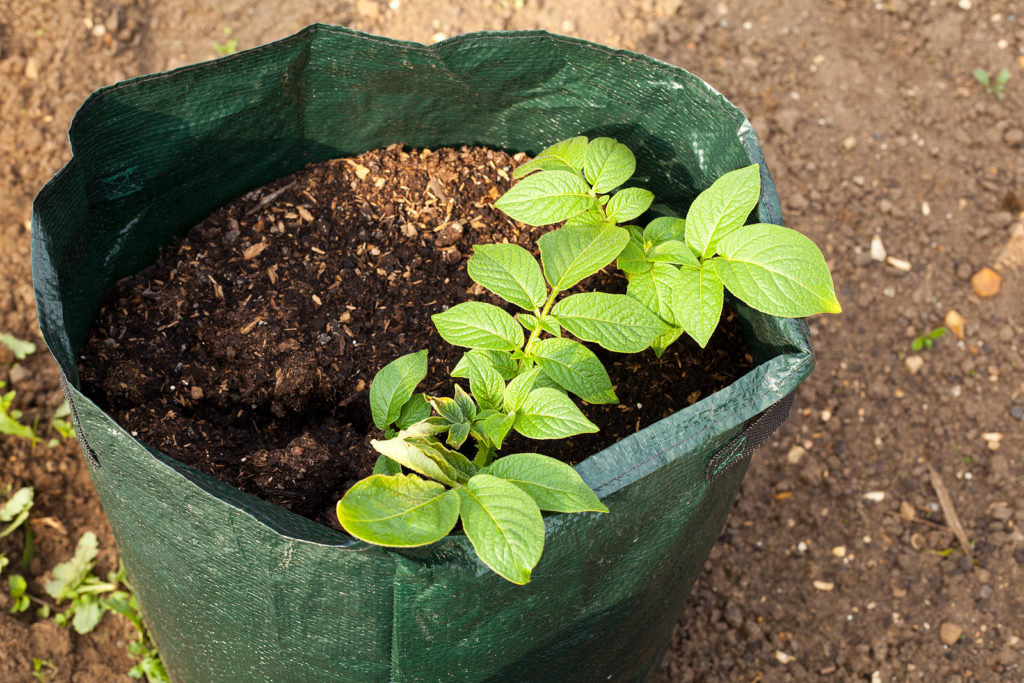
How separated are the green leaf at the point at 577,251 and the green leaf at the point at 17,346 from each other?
1449 millimetres

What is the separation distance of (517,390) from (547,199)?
31 centimetres

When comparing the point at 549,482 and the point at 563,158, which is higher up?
the point at 563,158

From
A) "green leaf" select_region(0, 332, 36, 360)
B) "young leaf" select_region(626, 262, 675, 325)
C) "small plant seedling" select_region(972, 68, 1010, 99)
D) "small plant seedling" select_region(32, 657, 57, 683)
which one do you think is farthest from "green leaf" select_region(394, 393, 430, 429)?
"small plant seedling" select_region(972, 68, 1010, 99)

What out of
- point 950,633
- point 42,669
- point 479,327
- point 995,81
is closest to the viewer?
point 479,327

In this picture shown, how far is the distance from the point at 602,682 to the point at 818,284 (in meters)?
0.76

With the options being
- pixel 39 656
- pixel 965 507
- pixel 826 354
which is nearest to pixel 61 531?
pixel 39 656

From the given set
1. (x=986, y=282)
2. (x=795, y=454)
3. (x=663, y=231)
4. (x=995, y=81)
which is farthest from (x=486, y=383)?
(x=995, y=81)

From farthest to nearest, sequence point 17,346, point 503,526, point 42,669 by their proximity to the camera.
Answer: point 17,346 < point 42,669 < point 503,526

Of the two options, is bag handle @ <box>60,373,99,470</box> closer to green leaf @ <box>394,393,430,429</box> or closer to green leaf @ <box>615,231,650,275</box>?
green leaf @ <box>394,393,430,429</box>

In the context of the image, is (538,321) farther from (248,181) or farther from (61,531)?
(61,531)

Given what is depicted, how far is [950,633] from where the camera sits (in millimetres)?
1834

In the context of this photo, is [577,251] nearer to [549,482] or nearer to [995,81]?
[549,482]

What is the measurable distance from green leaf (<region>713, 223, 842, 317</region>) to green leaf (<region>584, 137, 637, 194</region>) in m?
0.23

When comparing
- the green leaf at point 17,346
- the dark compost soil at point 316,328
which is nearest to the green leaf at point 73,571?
the green leaf at point 17,346
